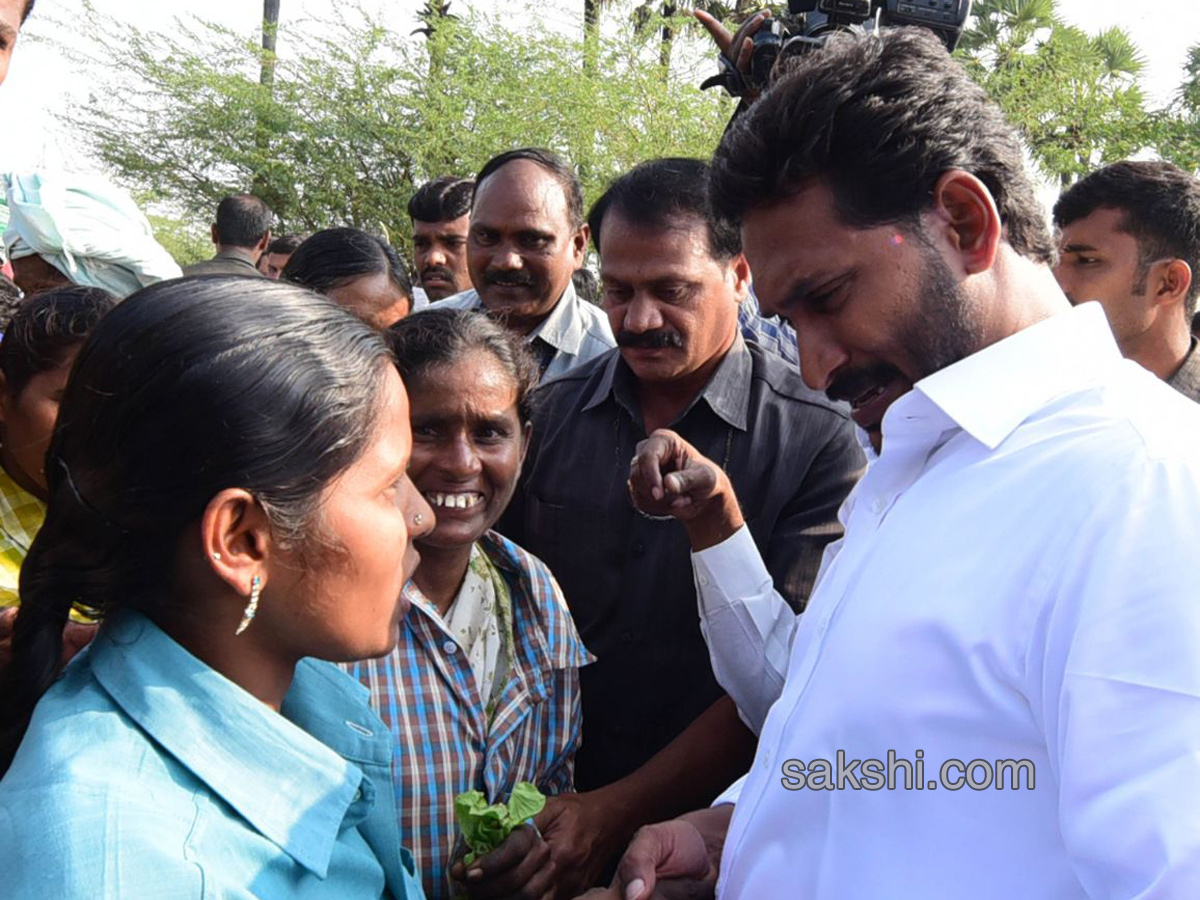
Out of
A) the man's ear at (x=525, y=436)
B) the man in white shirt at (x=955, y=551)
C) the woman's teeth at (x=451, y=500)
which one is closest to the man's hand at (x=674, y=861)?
the man in white shirt at (x=955, y=551)

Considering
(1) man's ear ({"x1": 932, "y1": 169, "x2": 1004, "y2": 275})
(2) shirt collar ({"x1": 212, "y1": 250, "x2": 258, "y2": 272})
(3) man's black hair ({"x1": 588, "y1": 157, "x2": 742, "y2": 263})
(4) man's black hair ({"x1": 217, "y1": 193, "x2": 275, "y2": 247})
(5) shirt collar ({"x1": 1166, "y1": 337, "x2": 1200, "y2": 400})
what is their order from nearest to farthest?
(1) man's ear ({"x1": 932, "y1": 169, "x2": 1004, "y2": 275}) → (3) man's black hair ({"x1": 588, "y1": 157, "x2": 742, "y2": 263}) → (5) shirt collar ({"x1": 1166, "y1": 337, "x2": 1200, "y2": 400}) → (2) shirt collar ({"x1": 212, "y1": 250, "x2": 258, "y2": 272}) → (4) man's black hair ({"x1": 217, "y1": 193, "x2": 275, "y2": 247})

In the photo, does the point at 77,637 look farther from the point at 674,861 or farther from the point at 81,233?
the point at 81,233

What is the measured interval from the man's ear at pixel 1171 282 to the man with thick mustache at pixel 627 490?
210 centimetres

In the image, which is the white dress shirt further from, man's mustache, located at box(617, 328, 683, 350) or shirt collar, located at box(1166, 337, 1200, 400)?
shirt collar, located at box(1166, 337, 1200, 400)

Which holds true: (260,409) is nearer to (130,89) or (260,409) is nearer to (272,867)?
(272,867)

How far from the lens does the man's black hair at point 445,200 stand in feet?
18.1

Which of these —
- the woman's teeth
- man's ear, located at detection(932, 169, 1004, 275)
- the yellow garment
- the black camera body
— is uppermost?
the black camera body

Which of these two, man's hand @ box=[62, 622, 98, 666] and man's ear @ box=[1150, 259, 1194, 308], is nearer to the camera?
man's hand @ box=[62, 622, 98, 666]

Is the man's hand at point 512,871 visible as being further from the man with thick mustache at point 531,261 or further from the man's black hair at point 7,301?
the man with thick mustache at point 531,261

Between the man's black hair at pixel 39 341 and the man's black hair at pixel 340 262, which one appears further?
the man's black hair at pixel 340 262

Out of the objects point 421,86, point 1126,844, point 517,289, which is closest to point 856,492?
point 1126,844

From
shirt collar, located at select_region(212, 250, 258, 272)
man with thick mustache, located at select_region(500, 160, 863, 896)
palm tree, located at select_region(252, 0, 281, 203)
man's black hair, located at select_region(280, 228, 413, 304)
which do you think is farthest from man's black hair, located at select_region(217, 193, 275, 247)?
palm tree, located at select_region(252, 0, 281, 203)

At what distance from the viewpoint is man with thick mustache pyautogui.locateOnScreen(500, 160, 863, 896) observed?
2.37m

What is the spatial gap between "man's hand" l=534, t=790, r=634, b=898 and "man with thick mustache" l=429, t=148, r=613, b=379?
80.9 inches
